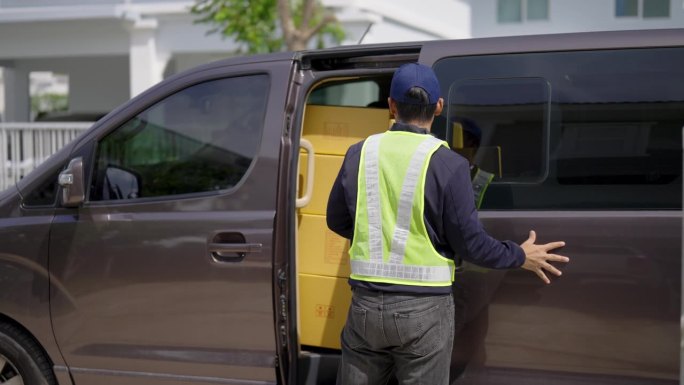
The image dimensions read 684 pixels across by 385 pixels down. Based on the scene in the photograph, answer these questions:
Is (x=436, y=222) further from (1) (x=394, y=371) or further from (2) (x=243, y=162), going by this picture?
(2) (x=243, y=162)

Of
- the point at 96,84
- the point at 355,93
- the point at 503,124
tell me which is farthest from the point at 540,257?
the point at 96,84

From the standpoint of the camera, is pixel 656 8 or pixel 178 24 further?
pixel 656 8

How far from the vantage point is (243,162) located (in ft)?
12.9

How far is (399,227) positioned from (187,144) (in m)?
1.60

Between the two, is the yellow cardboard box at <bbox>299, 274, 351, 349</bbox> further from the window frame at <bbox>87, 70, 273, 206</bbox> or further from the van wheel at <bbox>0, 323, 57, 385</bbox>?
the van wheel at <bbox>0, 323, 57, 385</bbox>

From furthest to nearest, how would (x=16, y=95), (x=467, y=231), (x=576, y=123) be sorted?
(x=16, y=95), (x=576, y=123), (x=467, y=231)

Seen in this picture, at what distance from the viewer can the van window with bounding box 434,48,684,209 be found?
3.34m

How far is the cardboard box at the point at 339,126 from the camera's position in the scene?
399 centimetres

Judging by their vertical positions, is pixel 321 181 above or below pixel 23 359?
above

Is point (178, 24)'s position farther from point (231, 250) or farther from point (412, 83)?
point (412, 83)

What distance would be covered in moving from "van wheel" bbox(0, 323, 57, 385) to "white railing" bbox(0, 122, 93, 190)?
291 inches

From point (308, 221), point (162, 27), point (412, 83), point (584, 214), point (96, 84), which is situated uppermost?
point (162, 27)

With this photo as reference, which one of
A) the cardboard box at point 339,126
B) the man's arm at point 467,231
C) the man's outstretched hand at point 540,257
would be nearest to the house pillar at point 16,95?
the cardboard box at point 339,126

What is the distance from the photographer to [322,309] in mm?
3953
